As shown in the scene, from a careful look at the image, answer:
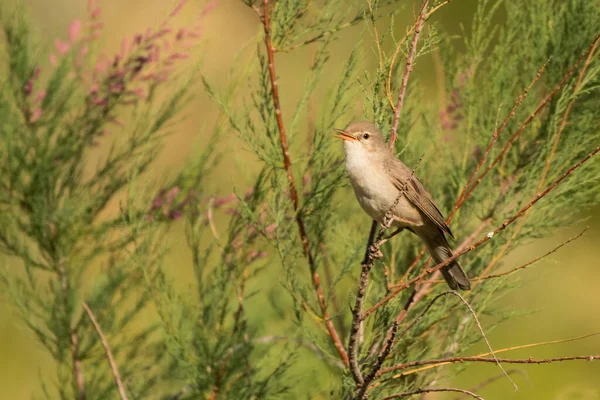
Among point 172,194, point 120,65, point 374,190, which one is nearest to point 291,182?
point 374,190

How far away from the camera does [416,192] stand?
2422 mm

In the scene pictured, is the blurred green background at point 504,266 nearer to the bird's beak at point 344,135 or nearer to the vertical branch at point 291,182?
the bird's beak at point 344,135

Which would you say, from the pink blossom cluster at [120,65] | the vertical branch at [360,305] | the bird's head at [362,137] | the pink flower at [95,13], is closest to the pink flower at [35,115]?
the pink blossom cluster at [120,65]

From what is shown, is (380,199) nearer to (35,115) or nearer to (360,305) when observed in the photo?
(360,305)

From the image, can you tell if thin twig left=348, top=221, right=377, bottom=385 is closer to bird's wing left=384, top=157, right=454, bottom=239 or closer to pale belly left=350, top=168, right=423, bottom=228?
pale belly left=350, top=168, right=423, bottom=228

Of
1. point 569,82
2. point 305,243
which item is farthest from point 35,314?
point 569,82

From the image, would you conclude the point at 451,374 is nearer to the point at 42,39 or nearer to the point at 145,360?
the point at 145,360

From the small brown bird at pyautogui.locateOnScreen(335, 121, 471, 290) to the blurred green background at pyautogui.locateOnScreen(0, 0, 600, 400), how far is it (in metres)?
0.44

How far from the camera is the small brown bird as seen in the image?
2.27 meters

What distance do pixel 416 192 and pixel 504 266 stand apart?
2596mm

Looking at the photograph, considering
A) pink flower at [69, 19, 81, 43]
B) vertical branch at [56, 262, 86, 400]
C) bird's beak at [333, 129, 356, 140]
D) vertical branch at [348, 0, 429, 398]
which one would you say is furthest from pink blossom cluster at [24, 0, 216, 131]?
vertical branch at [348, 0, 429, 398]

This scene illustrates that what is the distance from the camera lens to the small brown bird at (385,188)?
227 centimetres

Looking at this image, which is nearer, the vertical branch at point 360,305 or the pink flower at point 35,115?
the vertical branch at point 360,305

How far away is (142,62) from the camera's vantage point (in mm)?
2705
